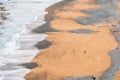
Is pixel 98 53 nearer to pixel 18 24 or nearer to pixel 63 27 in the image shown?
pixel 63 27

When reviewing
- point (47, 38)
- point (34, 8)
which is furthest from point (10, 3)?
point (47, 38)

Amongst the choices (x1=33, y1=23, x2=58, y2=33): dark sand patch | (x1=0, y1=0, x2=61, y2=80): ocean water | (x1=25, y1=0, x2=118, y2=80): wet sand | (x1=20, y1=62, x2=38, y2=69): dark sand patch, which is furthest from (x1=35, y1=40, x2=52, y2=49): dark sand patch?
(x1=20, y1=62, x2=38, y2=69): dark sand patch

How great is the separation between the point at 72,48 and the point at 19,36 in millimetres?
2408

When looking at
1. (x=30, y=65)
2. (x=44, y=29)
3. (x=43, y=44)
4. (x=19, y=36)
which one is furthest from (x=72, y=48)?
(x=44, y=29)

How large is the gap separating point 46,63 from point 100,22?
195 inches

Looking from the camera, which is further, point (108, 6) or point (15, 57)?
point (108, 6)

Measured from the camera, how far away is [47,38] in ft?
42.2

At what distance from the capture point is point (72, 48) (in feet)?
38.1

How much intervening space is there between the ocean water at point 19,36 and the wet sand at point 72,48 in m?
0.32

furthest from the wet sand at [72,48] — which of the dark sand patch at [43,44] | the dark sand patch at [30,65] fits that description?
the dark sand patch at [30,65]

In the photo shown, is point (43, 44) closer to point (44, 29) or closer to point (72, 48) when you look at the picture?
point (72, 48)

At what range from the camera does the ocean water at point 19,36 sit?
33.0ft

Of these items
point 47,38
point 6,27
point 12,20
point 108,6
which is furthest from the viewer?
point 108,6

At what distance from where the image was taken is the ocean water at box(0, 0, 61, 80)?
10.1 metres
